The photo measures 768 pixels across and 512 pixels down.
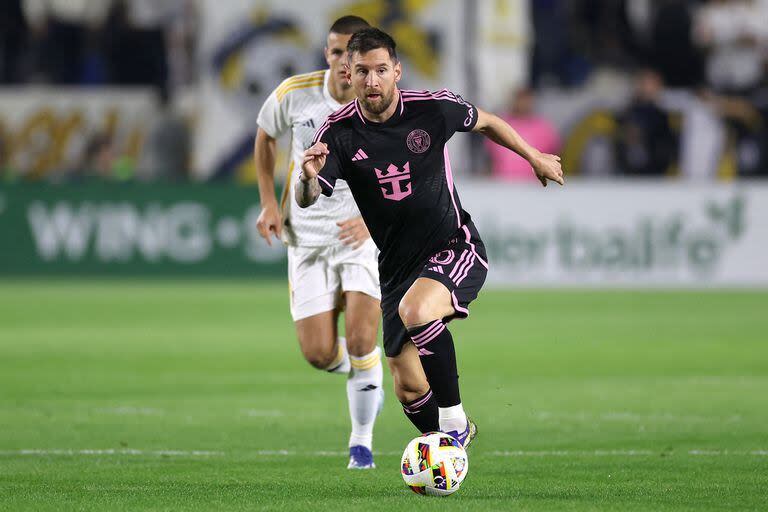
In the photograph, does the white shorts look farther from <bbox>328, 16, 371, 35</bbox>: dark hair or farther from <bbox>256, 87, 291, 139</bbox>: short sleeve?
<bbox>328, 16, 371, 35</bbox>: dark hair

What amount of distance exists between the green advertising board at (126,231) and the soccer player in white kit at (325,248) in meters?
12.1

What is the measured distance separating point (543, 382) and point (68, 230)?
10.8 metres

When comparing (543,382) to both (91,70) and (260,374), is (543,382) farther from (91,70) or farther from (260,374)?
(91,70)

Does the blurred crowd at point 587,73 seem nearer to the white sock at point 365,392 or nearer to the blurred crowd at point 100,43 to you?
the blurred crowd at point 100,43

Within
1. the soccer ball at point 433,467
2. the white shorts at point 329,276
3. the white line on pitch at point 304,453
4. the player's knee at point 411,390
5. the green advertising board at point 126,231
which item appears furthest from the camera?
the green advertising board at point 126,231

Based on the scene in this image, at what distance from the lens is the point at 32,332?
15.0 metres

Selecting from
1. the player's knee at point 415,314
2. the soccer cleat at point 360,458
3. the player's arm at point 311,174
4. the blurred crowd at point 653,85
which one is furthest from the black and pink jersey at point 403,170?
the blurred crowd at point 653,85

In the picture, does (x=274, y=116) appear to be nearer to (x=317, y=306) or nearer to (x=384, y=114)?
(x=317, y=306)

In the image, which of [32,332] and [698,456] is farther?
[32,332]

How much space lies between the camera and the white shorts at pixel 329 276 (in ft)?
26.8

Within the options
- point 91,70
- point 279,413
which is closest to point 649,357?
point 279,413

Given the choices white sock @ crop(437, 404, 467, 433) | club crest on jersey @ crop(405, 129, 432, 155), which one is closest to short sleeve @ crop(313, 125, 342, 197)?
club crest on jersey @ crop(405, 129, 432, 155)

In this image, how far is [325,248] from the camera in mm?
8320

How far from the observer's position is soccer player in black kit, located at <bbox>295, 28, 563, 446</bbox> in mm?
6703
